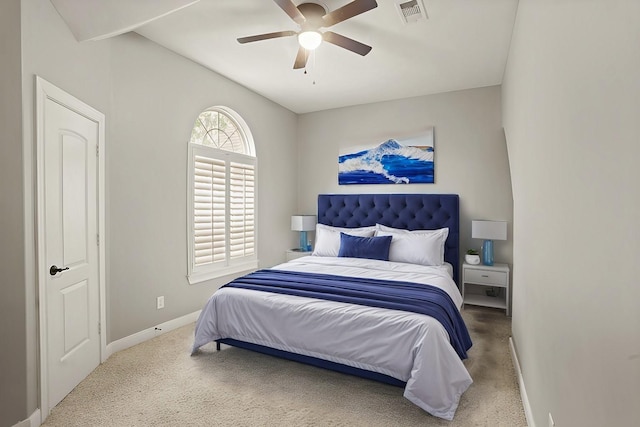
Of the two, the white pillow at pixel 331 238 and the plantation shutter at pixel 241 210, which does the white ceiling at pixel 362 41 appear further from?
the white pillow at pixel 331 238

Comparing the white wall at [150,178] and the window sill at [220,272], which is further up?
the white wall at [150,178]

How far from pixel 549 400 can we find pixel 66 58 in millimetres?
3604

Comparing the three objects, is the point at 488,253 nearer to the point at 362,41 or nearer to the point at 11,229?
the point at 362,41

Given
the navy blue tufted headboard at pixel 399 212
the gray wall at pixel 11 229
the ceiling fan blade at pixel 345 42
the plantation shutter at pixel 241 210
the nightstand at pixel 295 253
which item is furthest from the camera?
the nightstand at pixel 295 253

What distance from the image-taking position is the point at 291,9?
2414 millimetres

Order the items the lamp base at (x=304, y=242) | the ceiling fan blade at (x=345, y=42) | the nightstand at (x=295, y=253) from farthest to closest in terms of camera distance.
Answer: the lamp base at (x=304, y=242), the nightstand at (x=295, y=253), the ceiling fan blade at (x=345, y=42)

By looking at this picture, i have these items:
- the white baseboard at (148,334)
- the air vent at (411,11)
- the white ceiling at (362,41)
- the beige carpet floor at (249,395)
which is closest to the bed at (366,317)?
the beige carpet floor at (249,395)

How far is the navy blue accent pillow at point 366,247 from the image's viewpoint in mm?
4176

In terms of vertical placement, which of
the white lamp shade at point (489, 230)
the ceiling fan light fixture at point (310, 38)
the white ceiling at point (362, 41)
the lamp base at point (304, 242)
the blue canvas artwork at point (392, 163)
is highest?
the white ceiling at point (362, 41)

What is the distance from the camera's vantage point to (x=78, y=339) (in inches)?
101

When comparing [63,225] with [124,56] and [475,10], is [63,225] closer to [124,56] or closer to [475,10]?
[124,56]

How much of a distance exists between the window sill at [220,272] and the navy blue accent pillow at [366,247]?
1.28m

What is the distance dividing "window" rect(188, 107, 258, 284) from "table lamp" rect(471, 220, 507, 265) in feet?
9.70

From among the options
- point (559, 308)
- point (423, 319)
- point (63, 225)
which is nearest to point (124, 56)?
point (63, 225)
